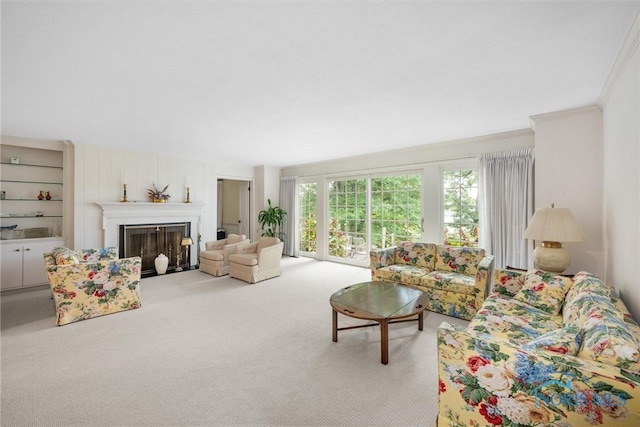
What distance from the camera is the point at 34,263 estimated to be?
14.3 feet

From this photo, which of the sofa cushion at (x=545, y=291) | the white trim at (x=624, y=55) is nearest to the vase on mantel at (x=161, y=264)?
the sofa cushion at (x=545, y=291)

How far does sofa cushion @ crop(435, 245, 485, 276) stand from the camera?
3607mm

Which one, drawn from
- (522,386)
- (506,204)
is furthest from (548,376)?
(506,204)

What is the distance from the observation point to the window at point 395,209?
5.16m

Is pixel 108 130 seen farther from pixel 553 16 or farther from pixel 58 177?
pixel 553 16

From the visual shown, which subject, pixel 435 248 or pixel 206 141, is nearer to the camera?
pixel 435 248

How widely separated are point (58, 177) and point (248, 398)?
5.36m

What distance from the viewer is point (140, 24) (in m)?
1.67

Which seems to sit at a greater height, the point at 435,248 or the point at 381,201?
the point at 381,201

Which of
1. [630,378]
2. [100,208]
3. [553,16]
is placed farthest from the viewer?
[100,208]

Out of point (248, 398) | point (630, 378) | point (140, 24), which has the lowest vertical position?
point (248, 398)

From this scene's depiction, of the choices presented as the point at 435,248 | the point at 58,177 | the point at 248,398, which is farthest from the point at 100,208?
the point at 435,248

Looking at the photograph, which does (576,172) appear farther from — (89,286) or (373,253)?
(89,286)

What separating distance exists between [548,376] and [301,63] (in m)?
2.33
